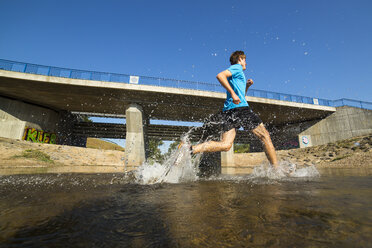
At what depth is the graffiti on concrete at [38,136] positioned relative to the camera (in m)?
19.6

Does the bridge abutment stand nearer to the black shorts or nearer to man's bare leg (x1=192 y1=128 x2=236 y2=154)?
man's bare leg (x1=192 y1=128 x2=236 y2=154)

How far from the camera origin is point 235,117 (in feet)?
10.7

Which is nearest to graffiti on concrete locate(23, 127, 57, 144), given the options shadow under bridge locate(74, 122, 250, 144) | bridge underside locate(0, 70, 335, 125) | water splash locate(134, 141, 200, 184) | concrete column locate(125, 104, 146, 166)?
bridge underside locate(0, 70, 335, 125)

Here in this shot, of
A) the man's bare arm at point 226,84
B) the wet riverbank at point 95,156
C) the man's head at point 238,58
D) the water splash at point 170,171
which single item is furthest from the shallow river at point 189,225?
the wet riverbank at point 95,156

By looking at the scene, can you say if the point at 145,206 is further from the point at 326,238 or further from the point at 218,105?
the point at 218,105

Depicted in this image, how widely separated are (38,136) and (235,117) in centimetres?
2552

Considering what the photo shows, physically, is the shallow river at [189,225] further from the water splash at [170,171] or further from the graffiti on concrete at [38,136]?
the graffiti on concrete at [38,136]

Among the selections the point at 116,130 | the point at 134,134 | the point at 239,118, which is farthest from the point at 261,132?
the point at 116,130

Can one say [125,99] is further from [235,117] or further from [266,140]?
[266,140]

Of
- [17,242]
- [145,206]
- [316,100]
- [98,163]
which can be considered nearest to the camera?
[17,242]

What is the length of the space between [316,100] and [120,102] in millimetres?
23924

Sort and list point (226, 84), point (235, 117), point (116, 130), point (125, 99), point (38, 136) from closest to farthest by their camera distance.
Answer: point (226, 84)
point (235, 117)
point (125, 99)
point (38, 136)
point (116, 130)

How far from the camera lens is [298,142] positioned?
25.9m

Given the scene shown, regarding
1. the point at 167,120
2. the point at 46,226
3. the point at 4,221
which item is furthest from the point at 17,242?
the point at 167,120
